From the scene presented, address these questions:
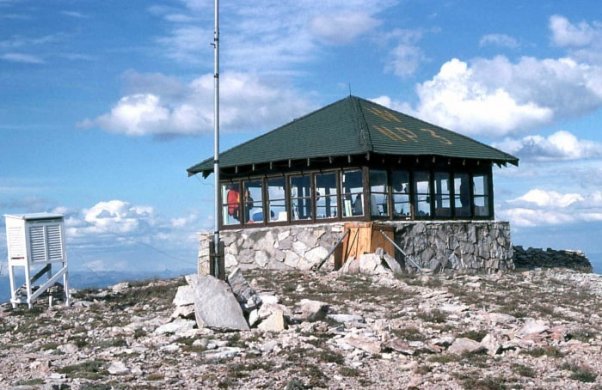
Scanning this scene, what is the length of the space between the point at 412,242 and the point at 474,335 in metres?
13.1

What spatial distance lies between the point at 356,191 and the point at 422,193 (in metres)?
2.75

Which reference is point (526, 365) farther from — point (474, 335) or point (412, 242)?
point (412, 242)

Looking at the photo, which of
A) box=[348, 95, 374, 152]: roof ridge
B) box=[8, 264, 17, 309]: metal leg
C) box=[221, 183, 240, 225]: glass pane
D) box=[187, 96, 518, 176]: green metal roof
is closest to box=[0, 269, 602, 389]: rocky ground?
box=[8, 264, 17, 309]: metal leg

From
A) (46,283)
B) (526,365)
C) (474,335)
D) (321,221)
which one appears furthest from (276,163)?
(526,365)

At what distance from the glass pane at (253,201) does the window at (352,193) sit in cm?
355

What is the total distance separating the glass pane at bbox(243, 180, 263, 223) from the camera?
30188mm

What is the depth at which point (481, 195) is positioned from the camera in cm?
3136

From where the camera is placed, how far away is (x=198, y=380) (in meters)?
11.9

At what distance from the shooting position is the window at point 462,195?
100.0 feet

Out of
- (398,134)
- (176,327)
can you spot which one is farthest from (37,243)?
(398,134)

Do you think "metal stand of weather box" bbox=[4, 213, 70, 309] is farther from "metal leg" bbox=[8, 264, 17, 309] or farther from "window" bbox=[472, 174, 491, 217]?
"window" bbox=[472, 174, 491, 217]

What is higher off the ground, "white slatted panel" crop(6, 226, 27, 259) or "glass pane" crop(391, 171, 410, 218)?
"glass pane" crop(391, 171, 410, 218)

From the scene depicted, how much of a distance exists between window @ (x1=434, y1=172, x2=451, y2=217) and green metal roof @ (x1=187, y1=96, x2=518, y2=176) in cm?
99

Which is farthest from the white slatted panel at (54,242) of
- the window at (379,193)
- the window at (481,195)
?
the window at (481,195)
